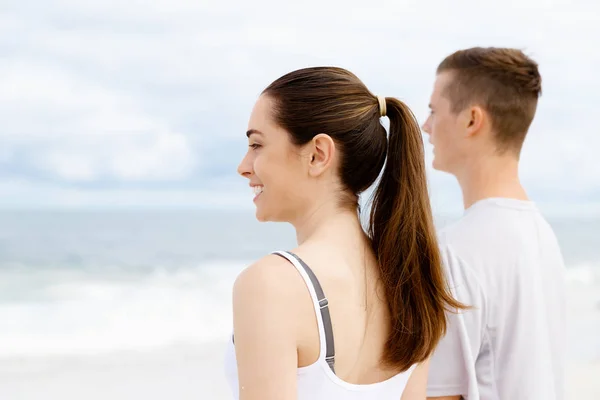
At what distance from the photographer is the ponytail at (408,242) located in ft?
4.82

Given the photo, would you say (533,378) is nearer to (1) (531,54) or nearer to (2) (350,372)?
(2) (350,372)

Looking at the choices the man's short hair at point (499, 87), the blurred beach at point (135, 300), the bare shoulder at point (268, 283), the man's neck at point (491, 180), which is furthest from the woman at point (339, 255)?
the blurred beach at point (135, 300)

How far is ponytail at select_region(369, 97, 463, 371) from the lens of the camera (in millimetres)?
1469

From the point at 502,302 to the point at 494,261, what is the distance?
0.09 metres

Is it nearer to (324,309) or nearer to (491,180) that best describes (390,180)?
(324,309)

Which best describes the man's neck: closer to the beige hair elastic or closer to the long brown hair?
the long brown hair

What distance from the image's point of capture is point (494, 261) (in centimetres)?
185

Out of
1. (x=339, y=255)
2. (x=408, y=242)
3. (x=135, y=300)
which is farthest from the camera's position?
(x=135, y=300)

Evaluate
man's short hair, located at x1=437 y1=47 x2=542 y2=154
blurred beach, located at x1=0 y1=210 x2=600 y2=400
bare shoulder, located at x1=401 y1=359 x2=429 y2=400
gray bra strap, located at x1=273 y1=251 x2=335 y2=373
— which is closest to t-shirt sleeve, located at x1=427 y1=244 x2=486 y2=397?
bare shoulder, located at x1=401 y1=359 x2=429 y2=400

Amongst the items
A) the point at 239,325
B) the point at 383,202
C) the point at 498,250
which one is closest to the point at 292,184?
the point at 383,202

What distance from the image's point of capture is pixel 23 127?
20344mm

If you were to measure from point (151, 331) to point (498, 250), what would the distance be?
31.3ft

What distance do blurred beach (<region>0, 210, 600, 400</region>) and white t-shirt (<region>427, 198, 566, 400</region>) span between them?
17.8 feet

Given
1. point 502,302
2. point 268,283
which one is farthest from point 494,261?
point 268,283
